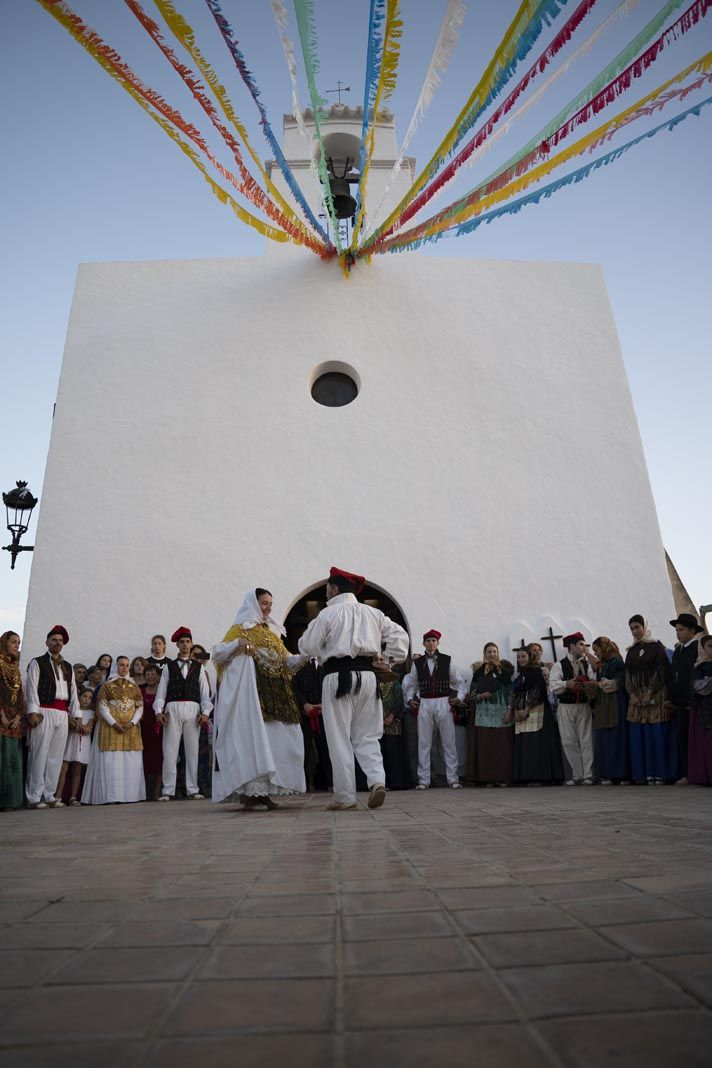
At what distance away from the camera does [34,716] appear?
713 centimetres

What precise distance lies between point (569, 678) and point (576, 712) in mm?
382

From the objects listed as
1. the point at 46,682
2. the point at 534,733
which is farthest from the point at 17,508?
the point at 534,733

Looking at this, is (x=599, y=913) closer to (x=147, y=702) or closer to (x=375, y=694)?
(x=375, y=694)

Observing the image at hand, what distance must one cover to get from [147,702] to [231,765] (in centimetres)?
339

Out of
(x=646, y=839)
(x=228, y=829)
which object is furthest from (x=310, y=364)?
(x=646, y=839)

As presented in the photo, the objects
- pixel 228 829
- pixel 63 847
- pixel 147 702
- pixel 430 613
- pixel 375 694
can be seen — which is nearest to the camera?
pixel 63 847

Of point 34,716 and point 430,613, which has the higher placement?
point 430,613

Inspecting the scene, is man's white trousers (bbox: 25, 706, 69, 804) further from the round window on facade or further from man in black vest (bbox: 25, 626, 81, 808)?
the round window on facade

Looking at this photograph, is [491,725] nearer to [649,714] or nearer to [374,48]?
[649,714]

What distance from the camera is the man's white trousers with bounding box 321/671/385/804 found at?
5.23 m

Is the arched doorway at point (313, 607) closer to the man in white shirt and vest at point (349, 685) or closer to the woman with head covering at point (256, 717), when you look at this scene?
the woman with head covering at point (256, 717)

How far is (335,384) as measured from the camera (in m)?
10.6

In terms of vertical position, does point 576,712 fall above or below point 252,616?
below

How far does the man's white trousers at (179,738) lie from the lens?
321 inches
